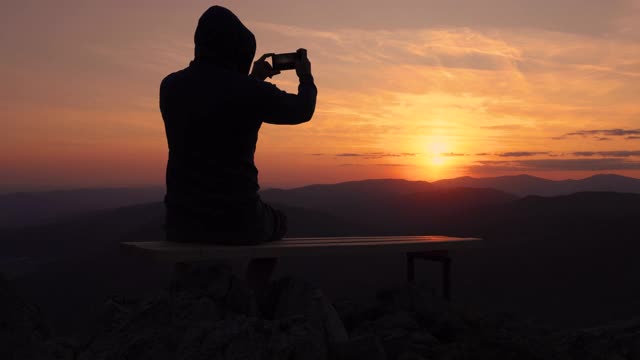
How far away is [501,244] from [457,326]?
11158 millimetres

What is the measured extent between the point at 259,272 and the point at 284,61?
177 cm

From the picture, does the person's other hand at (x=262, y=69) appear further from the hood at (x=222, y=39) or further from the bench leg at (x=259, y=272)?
the bench leg at (x=259, y=272)

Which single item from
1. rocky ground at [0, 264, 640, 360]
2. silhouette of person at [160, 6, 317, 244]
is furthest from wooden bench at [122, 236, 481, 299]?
rocky ground at [0, 264, 640, 360]

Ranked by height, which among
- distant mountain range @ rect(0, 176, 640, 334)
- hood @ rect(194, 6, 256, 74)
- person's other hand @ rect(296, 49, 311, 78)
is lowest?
distant mountain range @ rect(0, 176, 640, 334)

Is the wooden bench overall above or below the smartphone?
below

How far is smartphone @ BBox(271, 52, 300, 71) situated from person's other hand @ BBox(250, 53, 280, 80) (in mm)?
49

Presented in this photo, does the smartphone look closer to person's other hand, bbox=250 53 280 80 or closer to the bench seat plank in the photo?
person's other hand, bbox=250 53 280 80

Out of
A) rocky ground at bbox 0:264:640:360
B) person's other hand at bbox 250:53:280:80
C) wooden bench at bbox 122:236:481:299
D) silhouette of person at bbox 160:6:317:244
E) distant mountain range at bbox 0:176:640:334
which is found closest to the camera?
rocky ground at bbox 0:264:640:360

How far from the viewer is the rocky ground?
4129 mm

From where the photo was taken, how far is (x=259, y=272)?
514 centimetres

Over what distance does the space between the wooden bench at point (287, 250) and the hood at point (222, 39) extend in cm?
140

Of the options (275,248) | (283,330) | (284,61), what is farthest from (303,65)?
(283,330)

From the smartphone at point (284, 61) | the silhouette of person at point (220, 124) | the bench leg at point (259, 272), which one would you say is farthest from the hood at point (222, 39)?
the bench leg at point (259, 272)

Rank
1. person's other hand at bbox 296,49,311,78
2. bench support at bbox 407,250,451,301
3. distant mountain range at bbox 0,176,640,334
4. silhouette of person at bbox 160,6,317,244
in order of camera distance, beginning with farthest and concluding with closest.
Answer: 1. distant mountain range at bbox 0,176,640,334
2. bench support at bbox 407,250,451,301
3. person's other hand at bbox 296,49,311,78
4. silhouette of person at bbox 160,6,317,244
